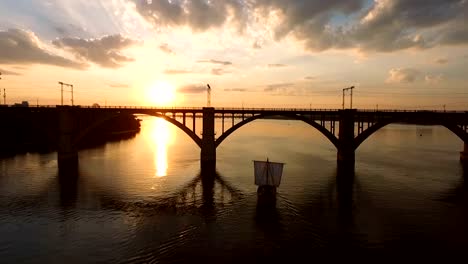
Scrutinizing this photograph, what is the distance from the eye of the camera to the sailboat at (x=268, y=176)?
41.8 metres

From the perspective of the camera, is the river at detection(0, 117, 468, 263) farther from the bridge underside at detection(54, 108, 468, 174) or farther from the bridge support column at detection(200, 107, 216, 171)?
the bridge underside at detection(54, 108, 468, 174)

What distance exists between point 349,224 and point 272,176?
1188 centimetres

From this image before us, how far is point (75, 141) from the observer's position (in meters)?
69.4

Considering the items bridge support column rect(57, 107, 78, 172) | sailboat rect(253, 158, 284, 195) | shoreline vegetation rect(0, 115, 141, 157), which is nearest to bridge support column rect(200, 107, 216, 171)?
shoreline vegetation rect(0, 115, 141, 157)

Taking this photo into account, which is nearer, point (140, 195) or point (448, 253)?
point (448, 253)

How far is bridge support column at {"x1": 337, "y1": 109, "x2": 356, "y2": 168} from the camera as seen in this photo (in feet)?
215

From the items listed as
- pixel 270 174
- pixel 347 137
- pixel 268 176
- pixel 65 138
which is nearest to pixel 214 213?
pixel 268 176

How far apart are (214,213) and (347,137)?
130ft

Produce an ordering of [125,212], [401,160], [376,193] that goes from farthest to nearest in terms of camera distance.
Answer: [401,160]
[376,193]
[125,212]

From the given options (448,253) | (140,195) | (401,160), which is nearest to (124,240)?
(140,195)

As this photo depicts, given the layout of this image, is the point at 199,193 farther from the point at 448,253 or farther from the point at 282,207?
the point at 448,253

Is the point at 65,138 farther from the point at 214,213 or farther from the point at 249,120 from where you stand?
the point at 214,213

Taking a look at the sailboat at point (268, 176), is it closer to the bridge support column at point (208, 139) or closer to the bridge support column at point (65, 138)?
the bridge support column at point (208, 139)

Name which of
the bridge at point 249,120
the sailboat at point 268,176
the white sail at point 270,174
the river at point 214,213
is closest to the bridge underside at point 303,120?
the bridge at point 249,120
